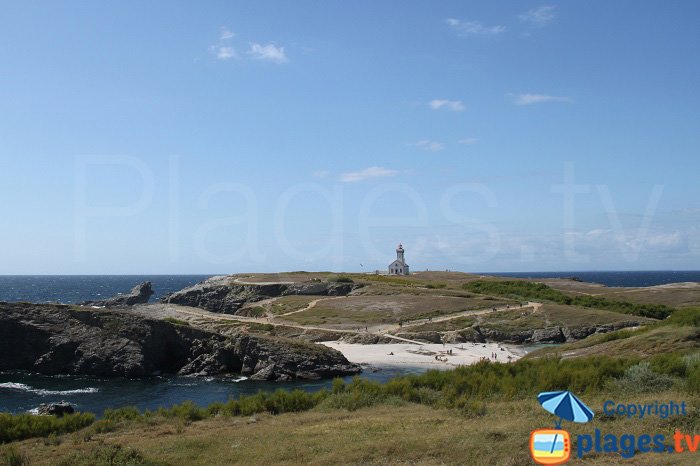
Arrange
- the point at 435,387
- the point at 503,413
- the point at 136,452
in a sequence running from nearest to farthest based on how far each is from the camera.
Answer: the point at 136,452 → the point at 503,413 → the point at 435,387

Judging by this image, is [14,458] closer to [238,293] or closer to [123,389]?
[123,389]

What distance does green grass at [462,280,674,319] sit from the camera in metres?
82.1

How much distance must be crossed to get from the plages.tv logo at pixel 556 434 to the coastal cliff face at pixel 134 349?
1497 inches

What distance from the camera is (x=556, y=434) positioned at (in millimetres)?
11367

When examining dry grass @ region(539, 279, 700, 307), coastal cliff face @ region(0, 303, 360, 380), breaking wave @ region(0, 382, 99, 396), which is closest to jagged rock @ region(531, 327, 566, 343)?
coastal cliff face @ region(0, 303, 360, 380)

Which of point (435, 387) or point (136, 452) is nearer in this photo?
point (136, 452)

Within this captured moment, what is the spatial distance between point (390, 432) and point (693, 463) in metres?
8.02

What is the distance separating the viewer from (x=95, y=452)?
620 inches

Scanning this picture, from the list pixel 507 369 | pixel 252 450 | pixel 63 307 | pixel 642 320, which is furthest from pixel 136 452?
pixel 642 320

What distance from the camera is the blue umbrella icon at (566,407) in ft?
36.2

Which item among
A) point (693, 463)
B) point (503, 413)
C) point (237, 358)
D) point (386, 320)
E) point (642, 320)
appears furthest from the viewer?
point (386, 320)

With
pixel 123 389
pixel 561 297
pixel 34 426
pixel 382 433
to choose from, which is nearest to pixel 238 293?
pixel 561 297

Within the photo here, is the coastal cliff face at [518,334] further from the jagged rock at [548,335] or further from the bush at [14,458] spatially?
the bush at [14,458]

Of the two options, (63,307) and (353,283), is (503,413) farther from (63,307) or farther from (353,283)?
(353,283)
